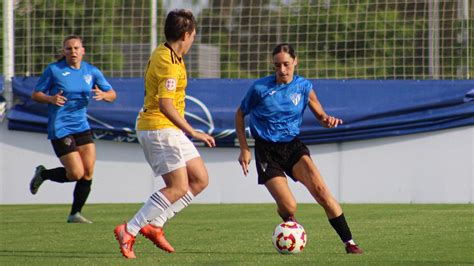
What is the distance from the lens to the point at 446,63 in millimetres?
17109

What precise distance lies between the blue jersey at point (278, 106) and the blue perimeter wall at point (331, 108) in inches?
276

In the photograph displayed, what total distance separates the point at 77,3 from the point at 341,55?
4.55 meters

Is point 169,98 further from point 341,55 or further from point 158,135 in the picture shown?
point 341,55

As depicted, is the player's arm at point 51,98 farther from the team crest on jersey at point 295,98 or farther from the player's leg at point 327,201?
the player's leg at point 327,201

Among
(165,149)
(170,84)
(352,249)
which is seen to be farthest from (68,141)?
(352,249)

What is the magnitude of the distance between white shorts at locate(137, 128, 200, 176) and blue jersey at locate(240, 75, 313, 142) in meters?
1.06

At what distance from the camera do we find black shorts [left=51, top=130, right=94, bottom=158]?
42.4 ft

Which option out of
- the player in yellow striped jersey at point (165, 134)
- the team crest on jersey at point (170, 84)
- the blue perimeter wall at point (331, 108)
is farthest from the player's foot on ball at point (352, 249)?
the blue perimeter wall at point (331, 108)

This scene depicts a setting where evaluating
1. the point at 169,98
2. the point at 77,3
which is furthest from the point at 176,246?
the point at 77,3

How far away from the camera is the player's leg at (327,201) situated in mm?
8820

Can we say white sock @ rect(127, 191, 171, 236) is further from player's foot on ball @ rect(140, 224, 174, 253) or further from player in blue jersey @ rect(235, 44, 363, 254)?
player in blue jersey @ rect(235, 44, 363, 254)

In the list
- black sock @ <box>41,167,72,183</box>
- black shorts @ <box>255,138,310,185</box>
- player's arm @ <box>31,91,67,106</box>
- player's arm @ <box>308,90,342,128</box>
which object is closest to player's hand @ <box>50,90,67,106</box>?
player's arm @ <box>31,91,67,106</box>

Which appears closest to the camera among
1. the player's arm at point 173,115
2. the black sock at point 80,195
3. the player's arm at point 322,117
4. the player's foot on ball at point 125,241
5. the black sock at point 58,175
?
the player's arm at point 173,115

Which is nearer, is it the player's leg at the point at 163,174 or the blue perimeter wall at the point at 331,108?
the player's leg at the point at 163,174
